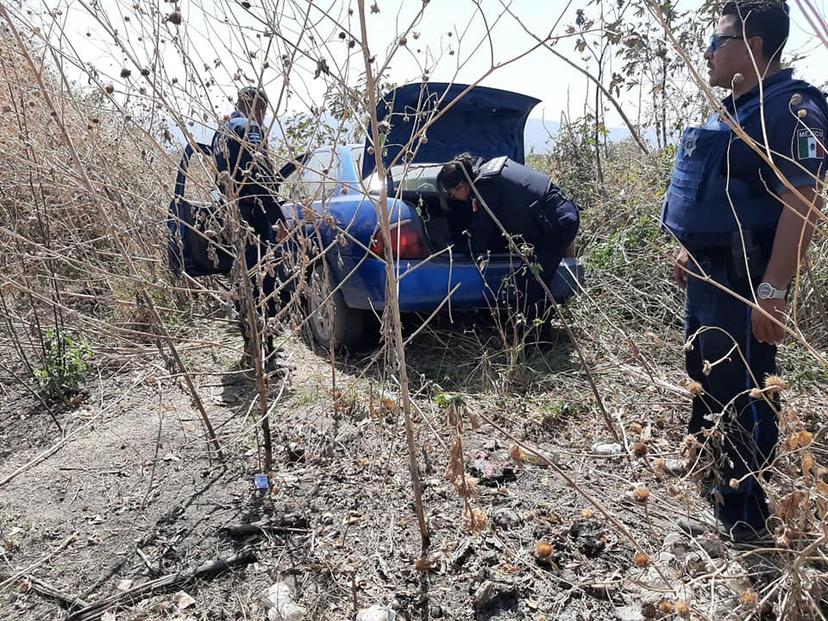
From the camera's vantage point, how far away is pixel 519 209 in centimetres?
367

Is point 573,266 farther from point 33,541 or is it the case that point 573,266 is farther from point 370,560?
point 33,541

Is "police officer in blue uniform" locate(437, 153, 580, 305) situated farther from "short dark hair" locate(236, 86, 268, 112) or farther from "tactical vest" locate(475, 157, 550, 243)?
"short dark hair" locate(236, 86, 268, 112)

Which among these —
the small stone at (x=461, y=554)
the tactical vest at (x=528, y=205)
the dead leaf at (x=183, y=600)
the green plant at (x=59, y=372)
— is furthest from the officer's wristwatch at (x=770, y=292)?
the green plant at (x=59, y=372)

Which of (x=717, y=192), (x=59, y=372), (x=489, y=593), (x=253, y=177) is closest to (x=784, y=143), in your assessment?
(x=717, y=192)

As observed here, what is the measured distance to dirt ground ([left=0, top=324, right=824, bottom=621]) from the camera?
200cm

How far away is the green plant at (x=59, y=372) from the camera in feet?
11.8

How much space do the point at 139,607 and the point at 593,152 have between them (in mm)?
5563

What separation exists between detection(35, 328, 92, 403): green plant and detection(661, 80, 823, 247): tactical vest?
313 centimetres

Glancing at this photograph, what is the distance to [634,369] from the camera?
3.56m

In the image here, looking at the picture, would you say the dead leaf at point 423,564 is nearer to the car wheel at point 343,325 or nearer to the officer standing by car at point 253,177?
the officer standing by car at point 253,177

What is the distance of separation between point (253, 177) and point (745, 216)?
212cm

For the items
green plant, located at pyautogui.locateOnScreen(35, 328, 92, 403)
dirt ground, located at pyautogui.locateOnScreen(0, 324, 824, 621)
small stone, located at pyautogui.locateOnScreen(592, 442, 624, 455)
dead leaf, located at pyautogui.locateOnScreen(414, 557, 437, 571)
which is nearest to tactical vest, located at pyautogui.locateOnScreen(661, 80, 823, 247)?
dirt ground, located at pyautogui.locateOnScreen(0, 324, 824, 621)

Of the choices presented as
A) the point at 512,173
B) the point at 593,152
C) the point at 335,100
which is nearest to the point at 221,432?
the point at 335,100

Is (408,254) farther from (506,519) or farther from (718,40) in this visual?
(718,40)
